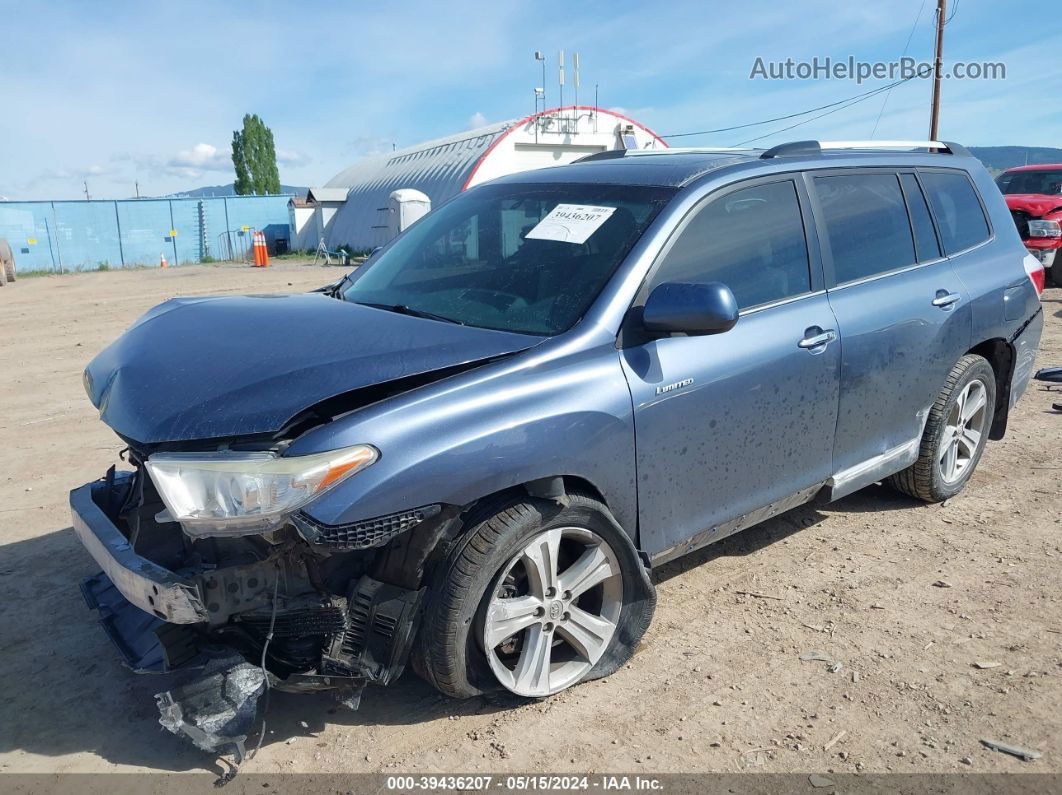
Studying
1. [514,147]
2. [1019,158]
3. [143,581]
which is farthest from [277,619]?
[1019,158]

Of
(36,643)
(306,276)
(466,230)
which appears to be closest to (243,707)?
(36,643)

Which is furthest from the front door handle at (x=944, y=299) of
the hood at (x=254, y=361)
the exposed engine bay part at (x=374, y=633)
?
the exposed engine bay part at (x=374, y=633)

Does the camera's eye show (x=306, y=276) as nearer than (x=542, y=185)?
No

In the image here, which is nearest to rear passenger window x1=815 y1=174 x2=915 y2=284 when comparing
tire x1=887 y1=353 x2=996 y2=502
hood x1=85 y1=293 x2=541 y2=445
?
tire x1=887 y1=353 x2=996 y2=502

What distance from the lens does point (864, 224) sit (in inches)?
160

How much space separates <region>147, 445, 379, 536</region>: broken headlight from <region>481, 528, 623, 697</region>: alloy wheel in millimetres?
710

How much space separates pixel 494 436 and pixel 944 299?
112 inches

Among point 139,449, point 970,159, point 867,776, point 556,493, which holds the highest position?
point 970,159

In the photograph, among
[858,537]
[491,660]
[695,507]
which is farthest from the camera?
[858,537]

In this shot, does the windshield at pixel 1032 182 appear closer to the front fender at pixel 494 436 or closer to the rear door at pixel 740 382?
the rear door at pixel 740 382

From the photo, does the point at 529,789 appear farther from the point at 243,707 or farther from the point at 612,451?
the point at 612,451

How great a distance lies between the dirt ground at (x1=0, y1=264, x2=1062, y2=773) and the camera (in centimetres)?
275

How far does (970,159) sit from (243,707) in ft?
15.9

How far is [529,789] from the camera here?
259 centimetres
